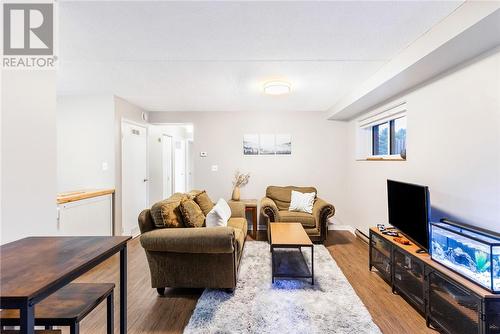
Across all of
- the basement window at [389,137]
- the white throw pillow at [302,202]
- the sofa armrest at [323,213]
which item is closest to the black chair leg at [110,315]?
the sofa armrest at [323,213]

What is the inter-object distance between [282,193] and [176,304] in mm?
2693

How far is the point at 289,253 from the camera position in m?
3.29

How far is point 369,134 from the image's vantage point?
4121 millimetres

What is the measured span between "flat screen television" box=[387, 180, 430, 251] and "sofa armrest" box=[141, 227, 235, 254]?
1.67 meters

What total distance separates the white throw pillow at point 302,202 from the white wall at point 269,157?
1.81ft

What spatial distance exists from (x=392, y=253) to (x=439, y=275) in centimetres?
61

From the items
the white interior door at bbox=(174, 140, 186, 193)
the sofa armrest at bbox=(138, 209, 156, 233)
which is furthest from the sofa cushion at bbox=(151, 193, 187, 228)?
the white interior door at bbox=(174, 140, 186, 193)

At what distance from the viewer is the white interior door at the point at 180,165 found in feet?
20.9

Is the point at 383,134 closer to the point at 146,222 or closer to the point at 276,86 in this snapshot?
the point at 276,86

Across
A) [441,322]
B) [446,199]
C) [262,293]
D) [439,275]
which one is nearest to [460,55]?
→ [446,199]

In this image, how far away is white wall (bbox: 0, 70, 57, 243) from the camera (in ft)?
4.87

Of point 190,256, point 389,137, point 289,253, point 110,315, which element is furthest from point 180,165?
point 110,315

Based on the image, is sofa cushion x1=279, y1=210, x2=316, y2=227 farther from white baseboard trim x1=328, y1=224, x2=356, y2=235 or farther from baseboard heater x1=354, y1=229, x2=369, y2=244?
white baseboard trim x1=328, y1=224, x2=356, y2=235

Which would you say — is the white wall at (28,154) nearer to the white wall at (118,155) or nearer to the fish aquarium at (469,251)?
the white wall at (118,155)
